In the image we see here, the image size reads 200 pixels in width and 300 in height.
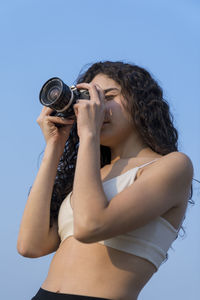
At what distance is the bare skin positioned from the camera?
2.21 meters

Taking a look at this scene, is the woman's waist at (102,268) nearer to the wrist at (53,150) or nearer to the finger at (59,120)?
the wrist at (53,150)

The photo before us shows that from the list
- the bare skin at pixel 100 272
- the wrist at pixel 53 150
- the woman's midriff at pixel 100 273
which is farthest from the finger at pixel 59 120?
the woman's midriff at pixel 100 273

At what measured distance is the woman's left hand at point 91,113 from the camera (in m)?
2.37

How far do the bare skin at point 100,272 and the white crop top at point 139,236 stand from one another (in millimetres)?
31

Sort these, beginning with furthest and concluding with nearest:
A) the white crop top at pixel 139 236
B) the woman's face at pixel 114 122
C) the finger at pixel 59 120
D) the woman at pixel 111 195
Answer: the finger at pixel 59 120
the woman's face at pixel 114 122
the white crop top at pixel 139 236
the woman at pixel 111 195

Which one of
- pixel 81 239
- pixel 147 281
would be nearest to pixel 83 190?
pixel 81 239

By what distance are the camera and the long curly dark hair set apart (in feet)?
0.93

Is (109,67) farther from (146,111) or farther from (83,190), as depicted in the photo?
(83,190)

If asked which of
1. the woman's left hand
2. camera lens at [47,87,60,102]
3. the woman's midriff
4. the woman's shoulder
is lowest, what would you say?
the woman's midriff

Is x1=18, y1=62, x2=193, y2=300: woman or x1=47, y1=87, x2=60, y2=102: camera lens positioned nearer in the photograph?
x1=18, y1=62, x2=193, y2=300: woman

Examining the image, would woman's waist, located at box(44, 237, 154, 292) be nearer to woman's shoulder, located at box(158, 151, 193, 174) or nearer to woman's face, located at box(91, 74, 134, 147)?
woman's shoulder, located at box(158, 151, 193, 174)

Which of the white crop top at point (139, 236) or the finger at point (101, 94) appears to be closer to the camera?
the white crop top at point (139, 236)

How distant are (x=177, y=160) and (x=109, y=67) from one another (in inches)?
35.2

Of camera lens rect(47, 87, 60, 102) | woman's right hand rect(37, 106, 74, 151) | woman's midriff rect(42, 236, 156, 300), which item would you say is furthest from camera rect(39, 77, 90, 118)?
woman's midriff rect(42, 236, 156, 300)
